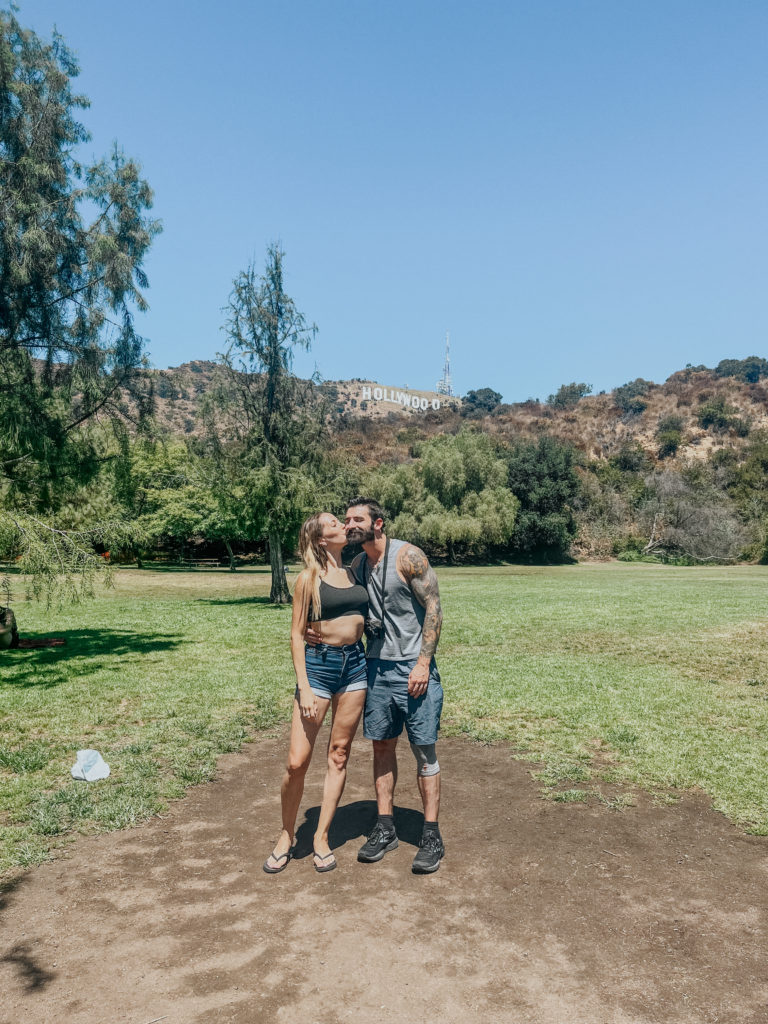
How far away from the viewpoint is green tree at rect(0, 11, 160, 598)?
12.7 meters

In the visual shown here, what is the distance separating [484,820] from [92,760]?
147 inches

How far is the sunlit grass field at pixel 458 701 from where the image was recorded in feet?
20.8

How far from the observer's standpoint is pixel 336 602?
188 inches

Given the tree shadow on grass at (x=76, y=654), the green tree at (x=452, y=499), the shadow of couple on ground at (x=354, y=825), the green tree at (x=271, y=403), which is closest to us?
the shadow of couple on ground at (x=354, y=825)

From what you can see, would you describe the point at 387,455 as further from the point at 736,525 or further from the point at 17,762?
the point at 17,762

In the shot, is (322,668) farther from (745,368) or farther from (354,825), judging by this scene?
(745,368)

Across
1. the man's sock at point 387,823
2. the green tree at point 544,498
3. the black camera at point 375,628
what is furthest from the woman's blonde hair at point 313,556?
the green tree at point 544,498

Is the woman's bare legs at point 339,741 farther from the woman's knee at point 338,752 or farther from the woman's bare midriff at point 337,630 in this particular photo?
the woman's bare midriff at point 337,630

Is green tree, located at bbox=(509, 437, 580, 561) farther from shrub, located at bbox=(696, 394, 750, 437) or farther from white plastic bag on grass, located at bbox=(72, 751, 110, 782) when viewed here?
white plastic bag on grass, located at bbox=(72, 751, 110, 782)

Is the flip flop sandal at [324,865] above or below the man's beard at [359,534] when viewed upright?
below

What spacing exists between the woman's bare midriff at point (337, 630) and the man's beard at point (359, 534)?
0.53m

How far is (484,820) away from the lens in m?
5.66

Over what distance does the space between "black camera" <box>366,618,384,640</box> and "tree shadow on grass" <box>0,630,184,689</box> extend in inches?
308

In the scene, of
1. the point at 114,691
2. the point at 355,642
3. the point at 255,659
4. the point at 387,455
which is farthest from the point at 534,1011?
the point at 387,455
